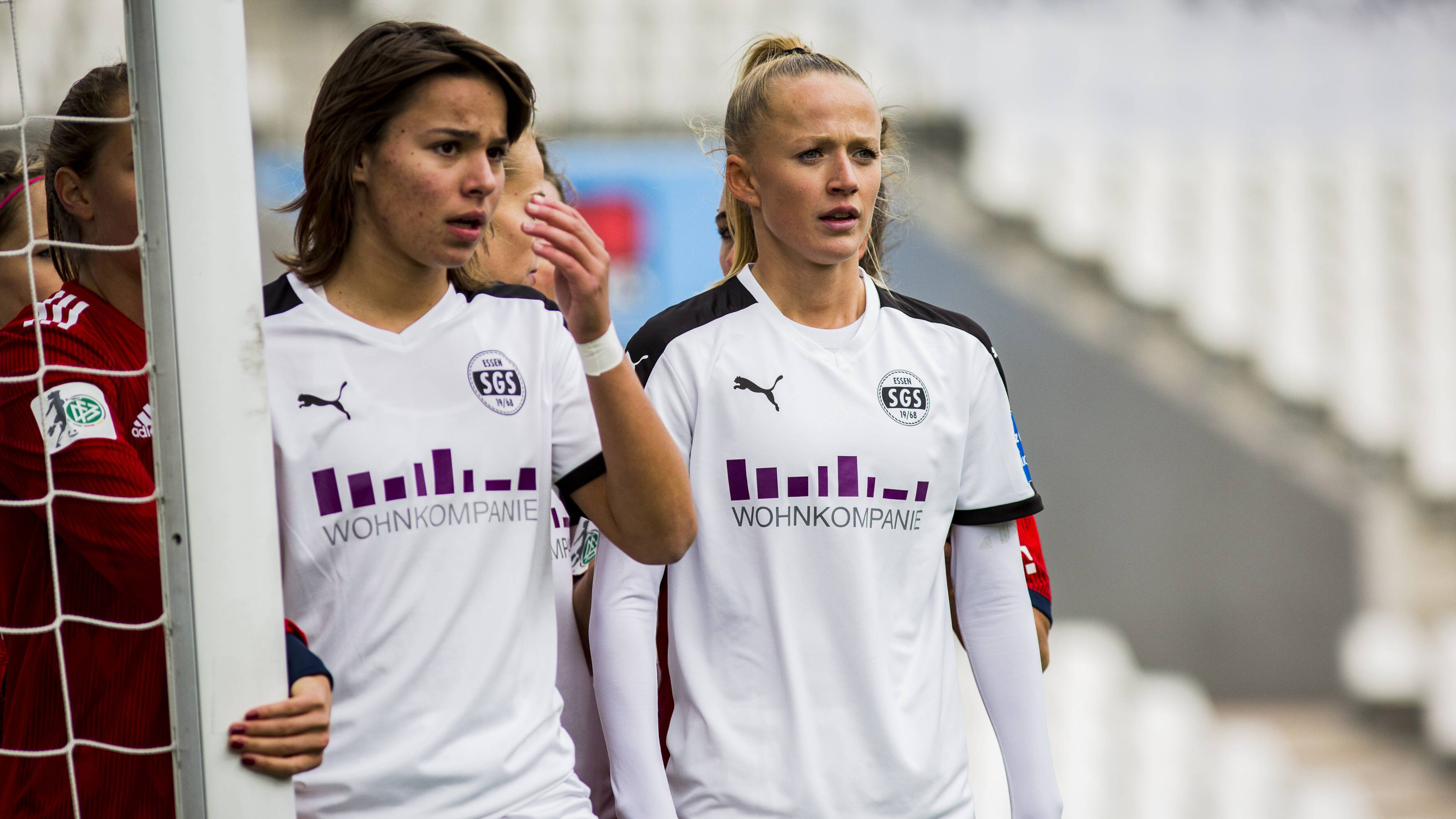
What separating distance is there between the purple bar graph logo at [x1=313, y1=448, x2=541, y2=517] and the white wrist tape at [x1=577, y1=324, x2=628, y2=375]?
19cm

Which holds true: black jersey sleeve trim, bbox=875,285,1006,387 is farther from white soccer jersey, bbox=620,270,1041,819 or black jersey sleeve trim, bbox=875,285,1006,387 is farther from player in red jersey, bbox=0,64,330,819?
player in red jersey, bbox=0,64,330,819

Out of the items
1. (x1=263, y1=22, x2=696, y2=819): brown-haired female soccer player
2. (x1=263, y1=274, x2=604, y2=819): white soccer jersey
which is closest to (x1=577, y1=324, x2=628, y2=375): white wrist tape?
(x1=263, y1=22, x2=696, y2=819): brown-haired female soccer player

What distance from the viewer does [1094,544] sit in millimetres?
7422

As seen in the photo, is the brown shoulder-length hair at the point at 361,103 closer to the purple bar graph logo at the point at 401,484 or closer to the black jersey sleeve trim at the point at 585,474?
the purple bar graph logo at the point at 401,484

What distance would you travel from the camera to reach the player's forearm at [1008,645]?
6.66 ft

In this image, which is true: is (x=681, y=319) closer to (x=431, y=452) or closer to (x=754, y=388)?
(x=754, y=388)

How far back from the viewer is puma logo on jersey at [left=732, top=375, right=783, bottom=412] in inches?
74.9

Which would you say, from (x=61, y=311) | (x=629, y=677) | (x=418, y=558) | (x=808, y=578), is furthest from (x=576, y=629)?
(x=61, y=311)

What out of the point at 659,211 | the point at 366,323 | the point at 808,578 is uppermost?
the point at 659,211

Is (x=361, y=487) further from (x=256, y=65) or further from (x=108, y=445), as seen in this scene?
(x=256, y=65)

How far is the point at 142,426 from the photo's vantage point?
1591 millimetres

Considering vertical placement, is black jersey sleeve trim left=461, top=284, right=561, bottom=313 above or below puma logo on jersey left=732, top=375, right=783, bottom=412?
above

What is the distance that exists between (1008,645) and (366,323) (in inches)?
41.5

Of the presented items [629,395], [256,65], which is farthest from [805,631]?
[256,65]
